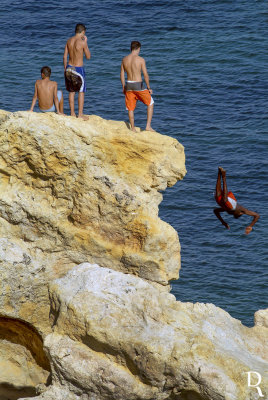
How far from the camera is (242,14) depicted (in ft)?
192

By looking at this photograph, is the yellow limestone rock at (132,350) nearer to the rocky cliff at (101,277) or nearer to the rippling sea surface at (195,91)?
the rocky cliff at (101,277)

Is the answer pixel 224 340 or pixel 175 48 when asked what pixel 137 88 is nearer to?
pixel 224 340

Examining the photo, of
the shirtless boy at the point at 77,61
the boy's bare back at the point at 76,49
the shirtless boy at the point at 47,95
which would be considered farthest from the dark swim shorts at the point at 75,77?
the shirtless boy at the point at 47,95

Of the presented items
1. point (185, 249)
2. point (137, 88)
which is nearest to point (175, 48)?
point (185, 249)

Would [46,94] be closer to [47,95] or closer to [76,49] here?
[47,95]

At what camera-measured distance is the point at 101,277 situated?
56.6 ft

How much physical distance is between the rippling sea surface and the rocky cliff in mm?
14568

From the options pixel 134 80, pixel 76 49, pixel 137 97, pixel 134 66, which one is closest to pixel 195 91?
pixel 137 97

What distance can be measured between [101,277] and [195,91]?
113 ft

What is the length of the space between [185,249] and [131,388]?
21322 mm

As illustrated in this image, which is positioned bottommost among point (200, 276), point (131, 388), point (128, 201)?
point (200, 276)

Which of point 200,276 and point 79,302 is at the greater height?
point 79,302

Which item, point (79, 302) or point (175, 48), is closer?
point (79, 302)

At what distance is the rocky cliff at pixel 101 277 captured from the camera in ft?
53.8
